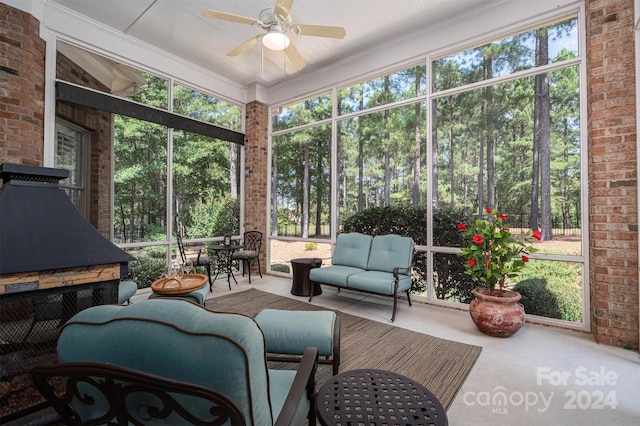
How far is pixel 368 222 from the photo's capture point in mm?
4695

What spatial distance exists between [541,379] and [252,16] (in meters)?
4.81

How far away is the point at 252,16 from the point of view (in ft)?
12.4

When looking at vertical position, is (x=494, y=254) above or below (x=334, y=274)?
above

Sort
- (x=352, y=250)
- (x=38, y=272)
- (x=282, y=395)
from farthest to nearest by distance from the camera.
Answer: (x=352, y=250) < (x=38, y=272) < (x=282, y=395)

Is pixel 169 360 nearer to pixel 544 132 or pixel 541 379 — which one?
pixel 541 379

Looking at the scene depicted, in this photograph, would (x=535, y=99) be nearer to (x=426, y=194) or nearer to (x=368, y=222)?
(x=426, y=194)

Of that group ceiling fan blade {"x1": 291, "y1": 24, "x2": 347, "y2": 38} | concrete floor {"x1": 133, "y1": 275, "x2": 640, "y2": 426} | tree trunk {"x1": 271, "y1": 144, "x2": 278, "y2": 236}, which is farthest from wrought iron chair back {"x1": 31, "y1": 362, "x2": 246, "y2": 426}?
tree trunk {"x1": 271, "y1": 144, "x2": 278, "y2": 236}

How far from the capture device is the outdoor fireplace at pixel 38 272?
1670mm

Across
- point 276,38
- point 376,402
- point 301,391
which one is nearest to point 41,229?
point 301,391

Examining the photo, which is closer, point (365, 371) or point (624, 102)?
point (365, 371)

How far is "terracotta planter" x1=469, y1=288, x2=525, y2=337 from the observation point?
2889mm

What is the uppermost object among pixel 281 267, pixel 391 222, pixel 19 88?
pixel 19 88

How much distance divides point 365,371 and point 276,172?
4758 millimetres

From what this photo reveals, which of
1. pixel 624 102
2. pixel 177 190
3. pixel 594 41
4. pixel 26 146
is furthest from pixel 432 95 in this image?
pixel 26 146
